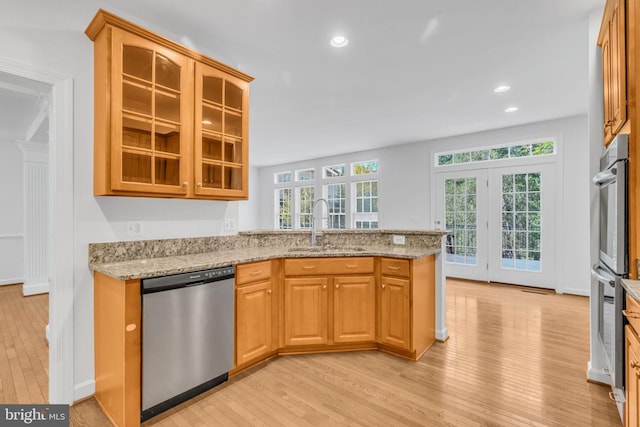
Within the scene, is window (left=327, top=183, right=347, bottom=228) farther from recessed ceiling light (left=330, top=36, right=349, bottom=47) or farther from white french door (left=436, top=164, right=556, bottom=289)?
recessed ceiling light (left=330, top=36, right=349, bottom=47)

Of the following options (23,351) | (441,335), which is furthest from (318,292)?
(23,351)

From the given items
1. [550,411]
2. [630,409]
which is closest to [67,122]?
[630,409]

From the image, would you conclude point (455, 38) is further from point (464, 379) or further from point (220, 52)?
point (464, 379)

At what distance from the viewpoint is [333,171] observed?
795 cm

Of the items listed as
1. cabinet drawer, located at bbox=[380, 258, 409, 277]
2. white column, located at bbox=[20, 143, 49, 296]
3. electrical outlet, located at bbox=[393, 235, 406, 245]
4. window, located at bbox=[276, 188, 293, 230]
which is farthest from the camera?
window, located at bbox=[276, 188, 293, 230]

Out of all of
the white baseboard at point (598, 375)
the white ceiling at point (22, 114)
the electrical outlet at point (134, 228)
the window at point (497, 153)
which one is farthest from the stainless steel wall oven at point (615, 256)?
the white ceiling at point (22, 114)

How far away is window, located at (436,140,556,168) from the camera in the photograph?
4996mm

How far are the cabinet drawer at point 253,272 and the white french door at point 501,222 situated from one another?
3.91 meters

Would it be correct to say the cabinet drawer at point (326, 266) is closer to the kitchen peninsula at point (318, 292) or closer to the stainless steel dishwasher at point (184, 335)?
the kitchen peninsula at point (318, 292)

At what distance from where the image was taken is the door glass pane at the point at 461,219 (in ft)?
18.5

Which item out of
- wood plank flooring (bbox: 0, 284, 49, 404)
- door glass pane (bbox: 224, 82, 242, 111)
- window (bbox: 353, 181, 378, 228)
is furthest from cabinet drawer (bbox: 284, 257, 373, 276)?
window (bbox: 353, 181, 378, 228)

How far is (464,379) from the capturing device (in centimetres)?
227

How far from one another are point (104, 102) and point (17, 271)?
541 cm

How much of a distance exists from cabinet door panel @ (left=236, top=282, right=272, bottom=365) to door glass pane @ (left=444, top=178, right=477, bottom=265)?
14.2ft
